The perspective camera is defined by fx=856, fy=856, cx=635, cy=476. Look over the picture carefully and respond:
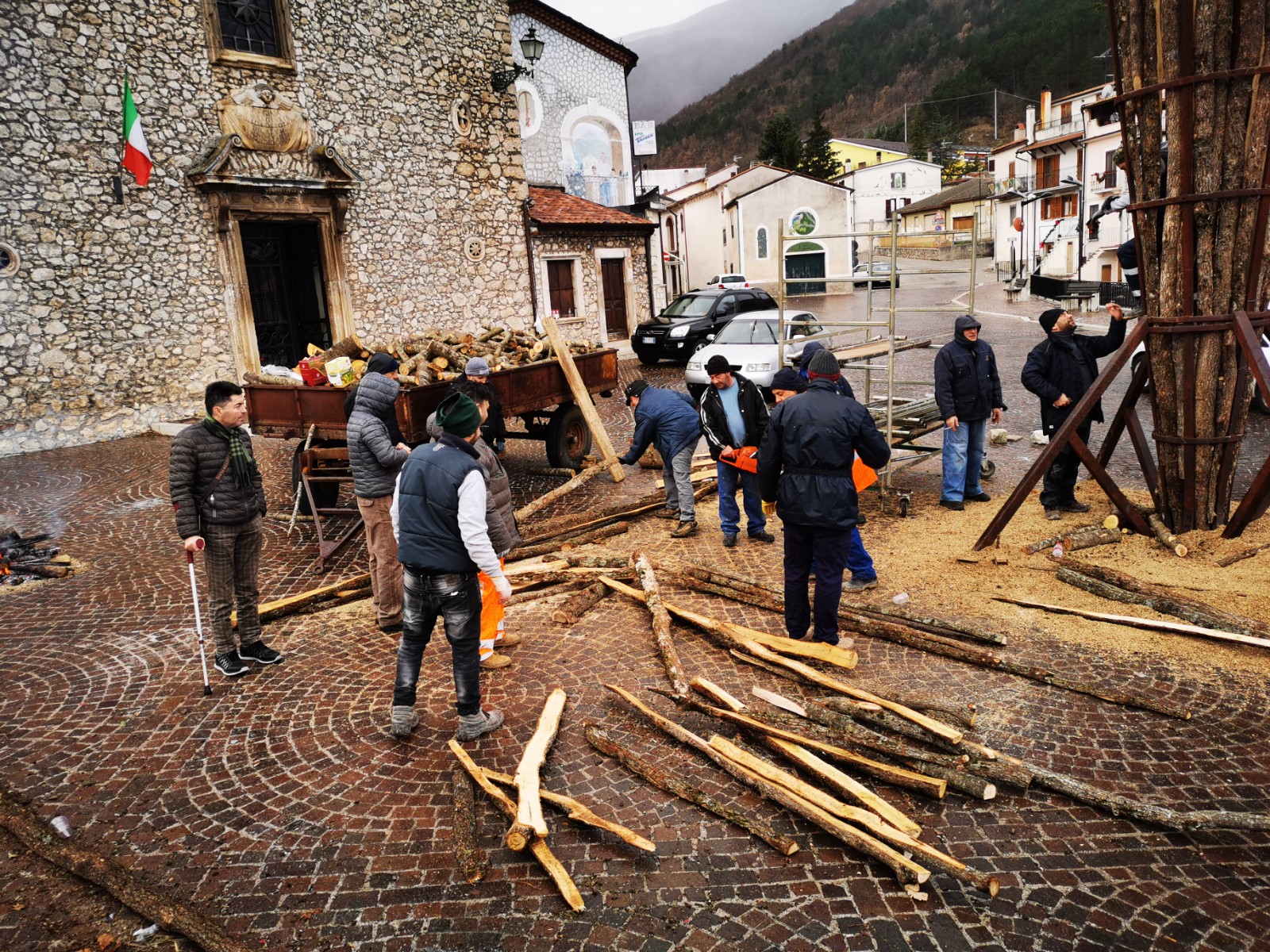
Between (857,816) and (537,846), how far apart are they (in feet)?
4.69

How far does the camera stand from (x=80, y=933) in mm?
3498

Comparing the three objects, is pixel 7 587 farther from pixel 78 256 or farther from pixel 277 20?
pixel 277 20

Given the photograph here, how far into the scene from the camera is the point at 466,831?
393cm

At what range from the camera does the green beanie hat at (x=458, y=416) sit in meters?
4.70

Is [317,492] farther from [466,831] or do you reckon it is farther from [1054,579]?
[1054,579]

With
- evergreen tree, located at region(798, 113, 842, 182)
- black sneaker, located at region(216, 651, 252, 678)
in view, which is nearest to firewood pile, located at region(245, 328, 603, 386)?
black sneaker, located at region(216, 651, 252, 678)

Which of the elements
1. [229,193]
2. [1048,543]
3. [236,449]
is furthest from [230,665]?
[229,193]

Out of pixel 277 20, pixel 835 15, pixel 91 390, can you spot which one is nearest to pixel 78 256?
pixel 91 390

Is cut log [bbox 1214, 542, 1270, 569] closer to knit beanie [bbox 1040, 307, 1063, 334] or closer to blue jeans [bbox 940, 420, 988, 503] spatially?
blue jeans [bbox 940, 420, 988, 503]

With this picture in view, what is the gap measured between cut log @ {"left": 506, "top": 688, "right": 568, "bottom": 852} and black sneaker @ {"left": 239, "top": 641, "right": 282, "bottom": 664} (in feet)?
6.85

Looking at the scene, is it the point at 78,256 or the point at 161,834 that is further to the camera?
the point at 78,256

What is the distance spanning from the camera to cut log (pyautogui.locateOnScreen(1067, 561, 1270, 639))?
5367mm

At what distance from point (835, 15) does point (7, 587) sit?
681 ft

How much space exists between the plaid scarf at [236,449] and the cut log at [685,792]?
2.84 metres
